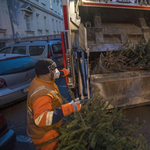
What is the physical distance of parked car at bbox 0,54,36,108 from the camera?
3221 millimetres

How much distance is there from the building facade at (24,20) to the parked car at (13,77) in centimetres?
659

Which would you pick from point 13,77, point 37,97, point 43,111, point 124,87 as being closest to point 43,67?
point 37,97

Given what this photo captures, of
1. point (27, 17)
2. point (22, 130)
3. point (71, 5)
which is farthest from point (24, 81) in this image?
point (27, 17)

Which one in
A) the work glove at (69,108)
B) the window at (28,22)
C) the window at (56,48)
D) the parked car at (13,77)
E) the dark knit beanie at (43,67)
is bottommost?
the parked car at (13,77)

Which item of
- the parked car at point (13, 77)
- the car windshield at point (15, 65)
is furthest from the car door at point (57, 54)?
the parked car at point (13, 77)

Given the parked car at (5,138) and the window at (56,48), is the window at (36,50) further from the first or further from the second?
the parked car at (5,138)

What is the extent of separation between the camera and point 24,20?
12227 mm

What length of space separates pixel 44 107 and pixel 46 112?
56mm

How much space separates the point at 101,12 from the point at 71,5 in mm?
972

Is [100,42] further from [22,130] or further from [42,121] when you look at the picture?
[22,130]

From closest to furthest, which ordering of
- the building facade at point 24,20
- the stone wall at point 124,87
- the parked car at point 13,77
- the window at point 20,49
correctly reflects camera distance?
the stone wall at point 124,87
the parked car at point 13,77
the window at point 20,49
the building facade at point 24,20

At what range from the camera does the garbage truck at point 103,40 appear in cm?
226

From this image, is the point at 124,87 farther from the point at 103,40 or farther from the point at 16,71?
the point at 16,71

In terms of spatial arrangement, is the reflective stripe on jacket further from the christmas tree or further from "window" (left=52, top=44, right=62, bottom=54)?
"window" (left=52, top=44, right=62, bottom=54)
